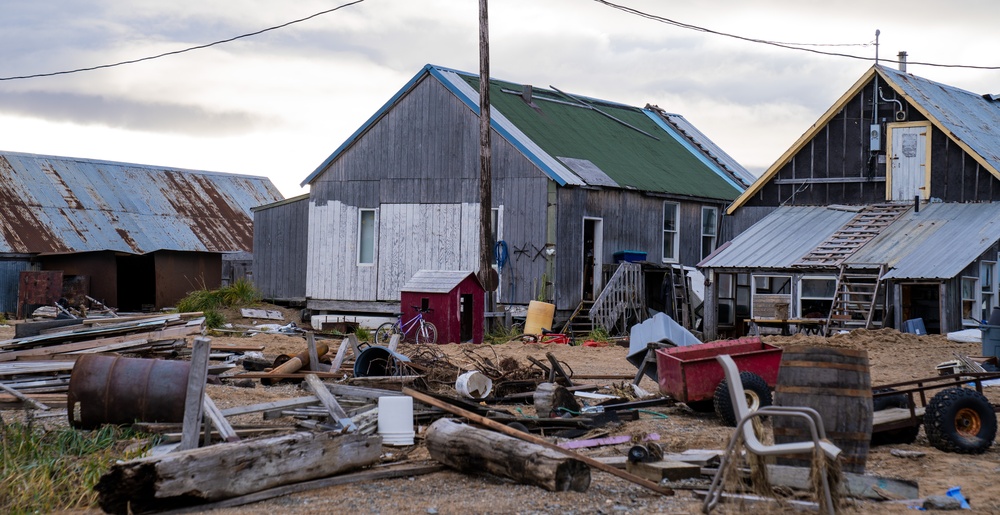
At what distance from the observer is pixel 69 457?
9359 mm

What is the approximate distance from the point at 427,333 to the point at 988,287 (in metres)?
11.0

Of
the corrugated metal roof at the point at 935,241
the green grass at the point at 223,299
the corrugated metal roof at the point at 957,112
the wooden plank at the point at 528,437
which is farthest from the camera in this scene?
the green grass at the point at 223,299

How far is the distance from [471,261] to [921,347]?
33.4 feet

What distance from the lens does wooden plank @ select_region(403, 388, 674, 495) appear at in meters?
8.49

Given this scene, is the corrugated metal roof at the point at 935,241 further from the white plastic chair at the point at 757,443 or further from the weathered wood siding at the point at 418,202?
the white plastic chair at the point at 757,443

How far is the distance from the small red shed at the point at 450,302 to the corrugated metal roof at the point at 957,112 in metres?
10.3

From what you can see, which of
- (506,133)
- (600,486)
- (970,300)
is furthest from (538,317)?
(600,486)

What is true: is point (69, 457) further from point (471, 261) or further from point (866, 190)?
point (866, 190)

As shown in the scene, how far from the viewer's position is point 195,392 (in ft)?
29.0

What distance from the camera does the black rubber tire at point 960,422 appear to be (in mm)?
10273

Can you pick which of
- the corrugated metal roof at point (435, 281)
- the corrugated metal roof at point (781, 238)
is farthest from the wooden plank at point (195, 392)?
the corrugated metal roof at point (781, 238)

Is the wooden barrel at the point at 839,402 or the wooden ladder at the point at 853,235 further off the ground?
the wooden ladder at the point at 853,235

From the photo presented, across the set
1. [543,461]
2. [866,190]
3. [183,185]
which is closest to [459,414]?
[543,461]

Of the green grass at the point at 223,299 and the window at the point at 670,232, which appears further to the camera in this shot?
the window at the point at 670,232
